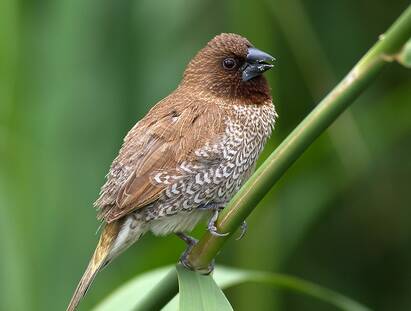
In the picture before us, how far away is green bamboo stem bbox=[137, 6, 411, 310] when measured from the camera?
1448 mm

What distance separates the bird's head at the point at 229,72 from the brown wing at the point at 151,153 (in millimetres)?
195

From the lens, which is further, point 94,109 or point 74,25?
point 94,109

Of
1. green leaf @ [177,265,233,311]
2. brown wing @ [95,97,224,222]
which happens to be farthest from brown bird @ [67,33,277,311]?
green leaf @ [177,265,233,311]

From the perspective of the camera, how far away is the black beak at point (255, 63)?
8.47 ft

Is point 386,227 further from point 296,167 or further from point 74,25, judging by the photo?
point 74,25

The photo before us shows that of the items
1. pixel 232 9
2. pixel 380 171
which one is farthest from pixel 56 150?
pixel 380 171

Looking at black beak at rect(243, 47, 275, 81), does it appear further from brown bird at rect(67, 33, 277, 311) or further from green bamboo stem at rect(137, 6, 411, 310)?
green bamboo stem at rect(137, 6, 411, 310)

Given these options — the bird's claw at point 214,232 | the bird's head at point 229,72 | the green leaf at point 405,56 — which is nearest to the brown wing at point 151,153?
the bird's head at point 229,72

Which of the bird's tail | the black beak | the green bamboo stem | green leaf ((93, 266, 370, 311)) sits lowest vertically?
green leaf ((93, 266, 370, 311))

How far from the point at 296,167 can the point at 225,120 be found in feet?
1.72

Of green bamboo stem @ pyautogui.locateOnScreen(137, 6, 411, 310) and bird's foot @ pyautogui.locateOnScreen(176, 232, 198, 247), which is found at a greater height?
green bamboo stem @ pyautogui.locateOnScreen(137, 6, 411, 310)

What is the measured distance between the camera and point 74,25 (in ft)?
10.4

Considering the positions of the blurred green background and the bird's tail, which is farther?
the blurred green background

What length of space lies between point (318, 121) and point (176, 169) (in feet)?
3.32
